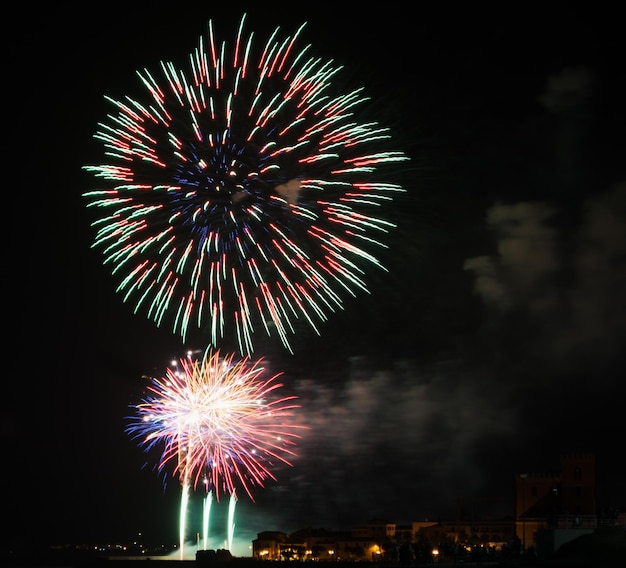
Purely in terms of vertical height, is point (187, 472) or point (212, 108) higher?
point (212, 108)

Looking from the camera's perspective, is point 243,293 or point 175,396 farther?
point 175,396

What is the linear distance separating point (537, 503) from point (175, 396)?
41.2 metres

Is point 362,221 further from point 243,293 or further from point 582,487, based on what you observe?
point 582,487

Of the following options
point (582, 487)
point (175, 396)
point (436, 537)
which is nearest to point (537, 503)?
point (582, 487)

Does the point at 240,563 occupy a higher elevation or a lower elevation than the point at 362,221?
lower

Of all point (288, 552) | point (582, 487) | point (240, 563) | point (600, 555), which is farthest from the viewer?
point (288, 552)

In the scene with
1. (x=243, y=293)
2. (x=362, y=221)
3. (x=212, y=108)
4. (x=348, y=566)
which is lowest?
(x=348, y=566)

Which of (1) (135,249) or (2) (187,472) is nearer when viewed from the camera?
(1) (135,249)

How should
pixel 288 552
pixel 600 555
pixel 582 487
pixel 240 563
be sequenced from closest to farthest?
pixel 600 555 → pixel 582 487 → pixel 240 563 → pixel 288 552

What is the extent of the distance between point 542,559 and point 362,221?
20.3 m

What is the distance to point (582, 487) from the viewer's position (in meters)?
84.4

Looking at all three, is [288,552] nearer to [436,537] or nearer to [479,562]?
[436,537]

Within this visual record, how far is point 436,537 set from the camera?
108312mm

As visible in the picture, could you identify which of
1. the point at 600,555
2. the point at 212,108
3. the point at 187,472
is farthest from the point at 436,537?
the point at 212,108
